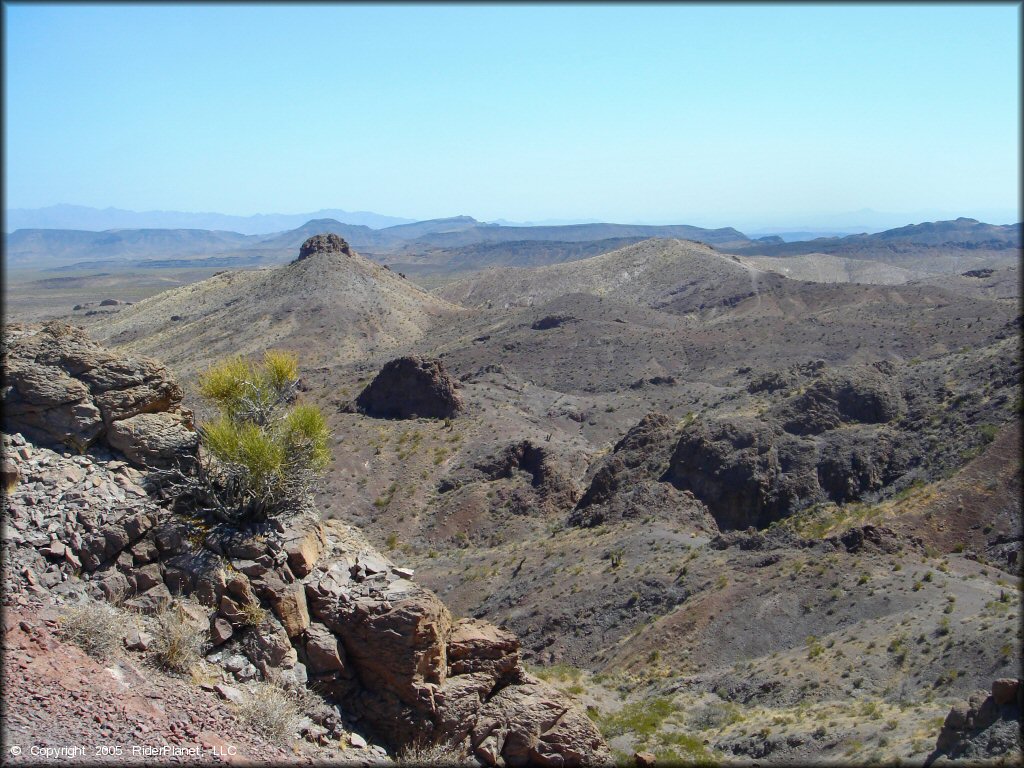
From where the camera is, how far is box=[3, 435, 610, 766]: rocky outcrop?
10.0 meters

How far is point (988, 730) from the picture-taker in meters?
10.4

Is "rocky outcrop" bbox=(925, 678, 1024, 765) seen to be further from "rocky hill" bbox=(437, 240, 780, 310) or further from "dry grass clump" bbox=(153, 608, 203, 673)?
"rocky hill" bbox=(437, 240, 780, 310)

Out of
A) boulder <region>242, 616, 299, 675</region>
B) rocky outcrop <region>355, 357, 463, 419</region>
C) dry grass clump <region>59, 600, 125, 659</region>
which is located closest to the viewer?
dry grass clump <region>59, 600, 125, 659</region>

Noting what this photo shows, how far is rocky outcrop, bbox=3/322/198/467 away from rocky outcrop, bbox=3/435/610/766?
1.34 ft

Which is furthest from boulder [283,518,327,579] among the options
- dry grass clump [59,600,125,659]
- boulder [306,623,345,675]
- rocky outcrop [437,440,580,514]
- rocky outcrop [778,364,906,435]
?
rocky outcrop [778,364,906,435]

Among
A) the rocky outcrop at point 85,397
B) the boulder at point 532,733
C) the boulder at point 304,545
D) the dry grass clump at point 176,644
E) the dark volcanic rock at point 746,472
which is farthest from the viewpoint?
the dark volcanic rock at point 746,472

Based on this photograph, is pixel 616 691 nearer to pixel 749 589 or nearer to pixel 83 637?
pixel 749 589

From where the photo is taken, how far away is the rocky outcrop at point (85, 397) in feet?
Answer: 36.7

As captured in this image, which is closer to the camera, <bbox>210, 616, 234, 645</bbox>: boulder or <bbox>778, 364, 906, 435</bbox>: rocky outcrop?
<bbox>210, 616, 234, 645</bbox>: boulder

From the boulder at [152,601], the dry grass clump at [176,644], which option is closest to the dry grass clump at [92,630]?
the dry grass clump at [176,644]

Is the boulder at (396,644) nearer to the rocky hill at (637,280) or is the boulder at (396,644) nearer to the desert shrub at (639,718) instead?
the desert shrub at (639,718)

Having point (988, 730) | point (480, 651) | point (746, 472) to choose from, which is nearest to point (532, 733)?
point (480, 651)

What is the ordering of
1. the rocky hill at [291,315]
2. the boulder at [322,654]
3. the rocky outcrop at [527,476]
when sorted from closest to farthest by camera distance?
the boulder at [322,654] < the rocky outcrop at [527,476] < the rocky hill at [291,315]

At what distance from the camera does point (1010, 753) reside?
9773 mm
